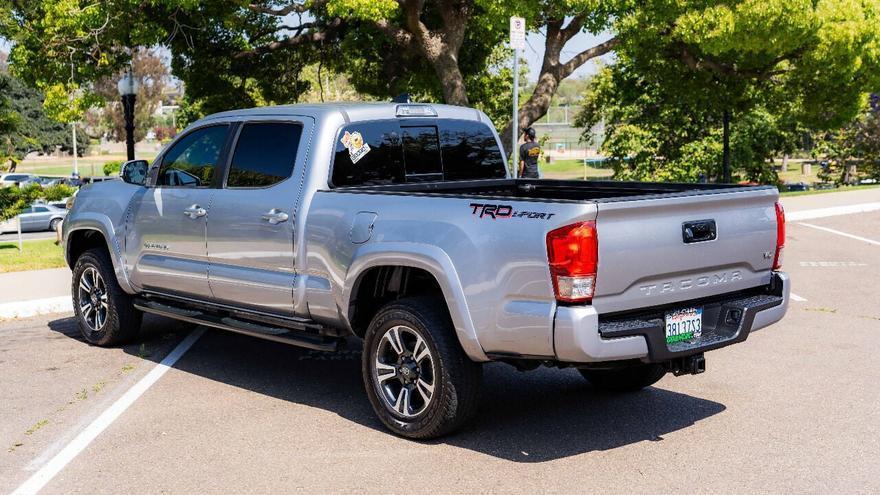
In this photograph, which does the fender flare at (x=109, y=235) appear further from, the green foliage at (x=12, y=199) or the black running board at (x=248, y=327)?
the green foliage at (x=12, y=199)

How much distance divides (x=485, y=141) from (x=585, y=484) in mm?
3429

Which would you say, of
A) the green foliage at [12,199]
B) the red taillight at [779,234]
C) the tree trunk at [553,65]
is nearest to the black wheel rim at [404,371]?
the red taillight at [779,234]

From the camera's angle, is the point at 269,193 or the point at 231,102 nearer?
the point at 269,193

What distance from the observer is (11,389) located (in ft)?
24.8

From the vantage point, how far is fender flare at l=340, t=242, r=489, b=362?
5.70 metres

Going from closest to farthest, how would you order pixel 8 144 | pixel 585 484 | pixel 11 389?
pixel 585 484, pixel 11 389, pixel 8 144

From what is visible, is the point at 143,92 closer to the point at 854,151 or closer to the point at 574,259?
the point at 854,151

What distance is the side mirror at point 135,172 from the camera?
8477mm

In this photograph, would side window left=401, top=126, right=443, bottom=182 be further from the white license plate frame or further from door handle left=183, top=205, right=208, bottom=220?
the white license plate frame

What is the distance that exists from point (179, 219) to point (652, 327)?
3992 millimetres

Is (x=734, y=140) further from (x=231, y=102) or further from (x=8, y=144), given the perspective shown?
(x=8, y=144)

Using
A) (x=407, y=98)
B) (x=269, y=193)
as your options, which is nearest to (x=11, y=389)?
(x=269, y=193)

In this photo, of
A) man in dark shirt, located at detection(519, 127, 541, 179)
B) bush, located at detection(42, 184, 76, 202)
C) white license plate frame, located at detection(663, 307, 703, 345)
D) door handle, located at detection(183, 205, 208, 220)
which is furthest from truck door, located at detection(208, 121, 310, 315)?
man in dark shirt, located at detection(519, 127, 541, 179)

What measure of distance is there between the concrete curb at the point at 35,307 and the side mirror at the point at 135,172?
332 cm
